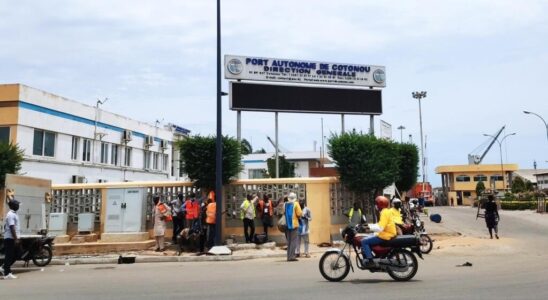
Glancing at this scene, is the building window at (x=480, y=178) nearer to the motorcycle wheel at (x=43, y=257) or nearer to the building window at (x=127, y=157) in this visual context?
the building window at (x=127, y=157)

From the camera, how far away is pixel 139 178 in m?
37.3

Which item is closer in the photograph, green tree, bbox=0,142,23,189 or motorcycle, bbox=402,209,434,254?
motorcycle, bbox=402,209,434,254

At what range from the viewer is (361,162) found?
1864 cm

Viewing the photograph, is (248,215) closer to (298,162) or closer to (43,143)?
(43,143)

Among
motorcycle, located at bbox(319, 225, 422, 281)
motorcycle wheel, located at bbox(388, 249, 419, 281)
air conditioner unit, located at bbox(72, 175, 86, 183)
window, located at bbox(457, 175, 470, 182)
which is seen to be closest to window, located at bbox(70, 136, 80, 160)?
air conditioner unit, located at bbox(72, 175, 86, 183)

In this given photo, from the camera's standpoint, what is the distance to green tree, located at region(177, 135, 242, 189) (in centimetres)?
1812

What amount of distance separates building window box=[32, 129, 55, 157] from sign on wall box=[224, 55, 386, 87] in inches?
465

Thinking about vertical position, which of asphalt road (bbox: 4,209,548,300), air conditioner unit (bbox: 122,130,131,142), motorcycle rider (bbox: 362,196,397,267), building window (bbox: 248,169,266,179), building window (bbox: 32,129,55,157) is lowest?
asphalt road (bbox: 4,209,548,300)

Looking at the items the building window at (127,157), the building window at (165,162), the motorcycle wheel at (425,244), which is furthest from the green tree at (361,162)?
the building window at (165,162)

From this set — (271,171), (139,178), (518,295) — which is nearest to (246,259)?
(518,295)

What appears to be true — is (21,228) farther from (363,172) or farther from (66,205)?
(363,172)

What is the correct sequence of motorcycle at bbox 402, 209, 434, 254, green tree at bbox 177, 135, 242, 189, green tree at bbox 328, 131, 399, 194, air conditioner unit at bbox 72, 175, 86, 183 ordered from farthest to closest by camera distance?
air conditioner unit at bbox 72, 175, 86, 183
green tree at bbox 328, 131, 399, 194
green tree at bbox 177, 135, 242, 189
motorcycle at bbox 402, 209, 434, 254

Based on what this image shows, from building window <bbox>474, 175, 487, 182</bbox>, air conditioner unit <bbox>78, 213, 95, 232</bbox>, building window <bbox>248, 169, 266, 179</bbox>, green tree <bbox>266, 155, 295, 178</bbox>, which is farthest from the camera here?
building window <bbox>474, 175, 487, 182</bbox>

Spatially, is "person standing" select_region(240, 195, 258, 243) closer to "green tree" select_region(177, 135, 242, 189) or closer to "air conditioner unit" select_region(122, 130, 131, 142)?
"green tree" select_region(177, 135, 242, 189)
